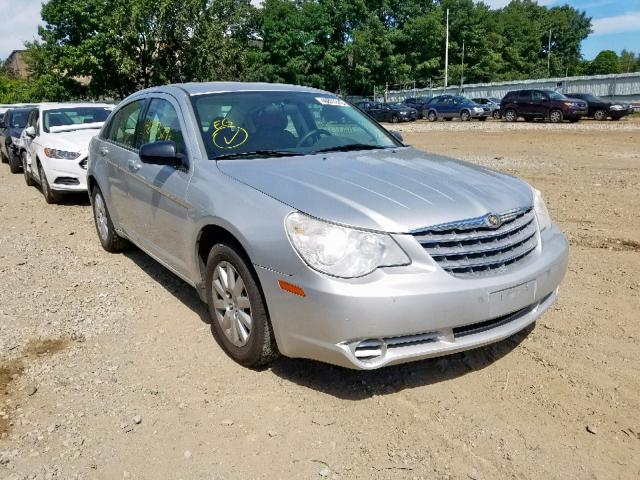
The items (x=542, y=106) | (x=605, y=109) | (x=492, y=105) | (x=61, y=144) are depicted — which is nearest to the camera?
(x=61, y=144)

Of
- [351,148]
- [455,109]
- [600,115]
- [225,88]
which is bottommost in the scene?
[600,115]

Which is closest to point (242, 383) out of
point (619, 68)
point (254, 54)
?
point (254, 54)

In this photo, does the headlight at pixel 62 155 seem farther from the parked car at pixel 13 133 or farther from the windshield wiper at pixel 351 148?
the windshield wiper at pixel 351 148

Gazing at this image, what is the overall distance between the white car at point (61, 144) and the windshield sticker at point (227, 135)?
18.4 feet

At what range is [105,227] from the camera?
5902mm

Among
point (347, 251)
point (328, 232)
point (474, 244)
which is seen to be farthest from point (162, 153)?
point (474, 244)

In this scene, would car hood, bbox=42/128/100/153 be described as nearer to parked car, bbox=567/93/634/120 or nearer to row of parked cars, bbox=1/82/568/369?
row of parked cars, bbox=1/82/568/369

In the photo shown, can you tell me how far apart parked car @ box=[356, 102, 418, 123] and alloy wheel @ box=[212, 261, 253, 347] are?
1316 inches

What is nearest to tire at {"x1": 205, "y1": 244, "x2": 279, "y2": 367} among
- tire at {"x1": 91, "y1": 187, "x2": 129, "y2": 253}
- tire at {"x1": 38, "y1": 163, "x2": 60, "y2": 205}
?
tire at {"x1": 91, "y1": 187, "x2": 129, "y2": 253}

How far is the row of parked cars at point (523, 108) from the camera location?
A: 27453 mm

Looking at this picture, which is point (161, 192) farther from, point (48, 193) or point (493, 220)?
point (48, 193)

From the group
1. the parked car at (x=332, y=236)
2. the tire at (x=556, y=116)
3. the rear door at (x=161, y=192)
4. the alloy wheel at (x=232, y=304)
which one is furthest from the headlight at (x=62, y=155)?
the tire at (x=556, y=116)

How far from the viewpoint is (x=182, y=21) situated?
134 ft

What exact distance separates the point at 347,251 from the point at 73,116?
365 inches
